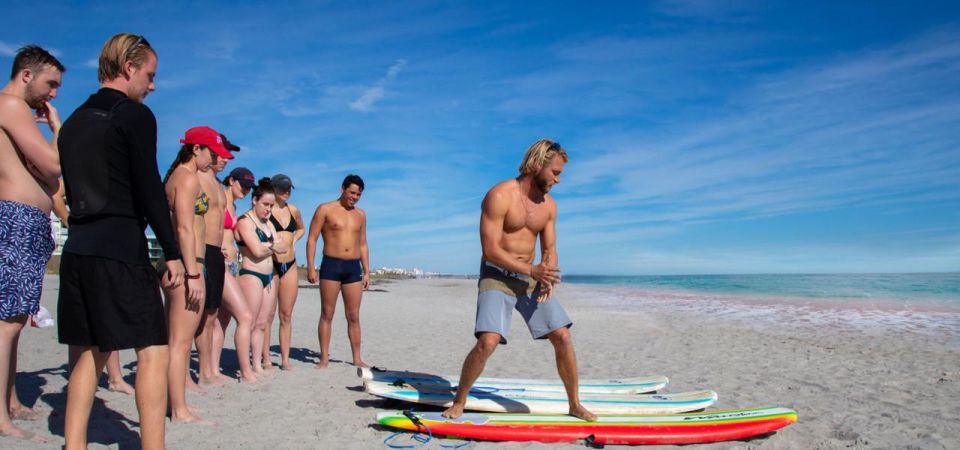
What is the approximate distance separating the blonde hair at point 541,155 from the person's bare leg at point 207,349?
3.57 m

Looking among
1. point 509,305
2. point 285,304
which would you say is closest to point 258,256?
point 285,304

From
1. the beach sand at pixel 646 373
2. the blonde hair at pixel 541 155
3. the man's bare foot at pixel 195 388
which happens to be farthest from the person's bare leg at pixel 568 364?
the man's bare foot at pixel 195 388

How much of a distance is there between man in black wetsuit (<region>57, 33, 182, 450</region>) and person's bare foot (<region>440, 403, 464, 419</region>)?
8.08 feet

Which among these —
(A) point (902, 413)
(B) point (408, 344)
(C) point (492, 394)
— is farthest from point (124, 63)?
(B) point (408, 344)

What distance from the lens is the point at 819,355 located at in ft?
32.4

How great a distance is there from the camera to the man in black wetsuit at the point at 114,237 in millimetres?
2975

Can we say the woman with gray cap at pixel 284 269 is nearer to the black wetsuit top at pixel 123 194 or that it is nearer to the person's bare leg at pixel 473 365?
the person's bare leg at pixel 473 365

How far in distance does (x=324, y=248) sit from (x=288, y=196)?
2.75 ft

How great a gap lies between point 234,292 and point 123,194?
3448 mm

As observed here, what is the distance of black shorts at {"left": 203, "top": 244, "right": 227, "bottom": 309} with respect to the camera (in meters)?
5.69

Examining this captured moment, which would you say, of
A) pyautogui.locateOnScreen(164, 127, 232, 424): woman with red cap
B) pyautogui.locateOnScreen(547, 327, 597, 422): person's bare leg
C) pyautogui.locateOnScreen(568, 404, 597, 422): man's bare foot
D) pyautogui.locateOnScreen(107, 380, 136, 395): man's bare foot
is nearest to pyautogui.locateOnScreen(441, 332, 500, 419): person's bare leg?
pyautogui.locateOnScreen(547, 327, 597, 422): person's bare leg

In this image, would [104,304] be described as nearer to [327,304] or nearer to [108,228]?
[108,228]

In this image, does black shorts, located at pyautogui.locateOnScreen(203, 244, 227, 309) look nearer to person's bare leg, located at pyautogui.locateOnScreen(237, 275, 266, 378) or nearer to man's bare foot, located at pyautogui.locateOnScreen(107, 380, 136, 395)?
person's bare leg, located at pyautogui.locateOnScreen(237, 275, 266, 378)

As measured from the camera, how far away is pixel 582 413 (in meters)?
5.07
